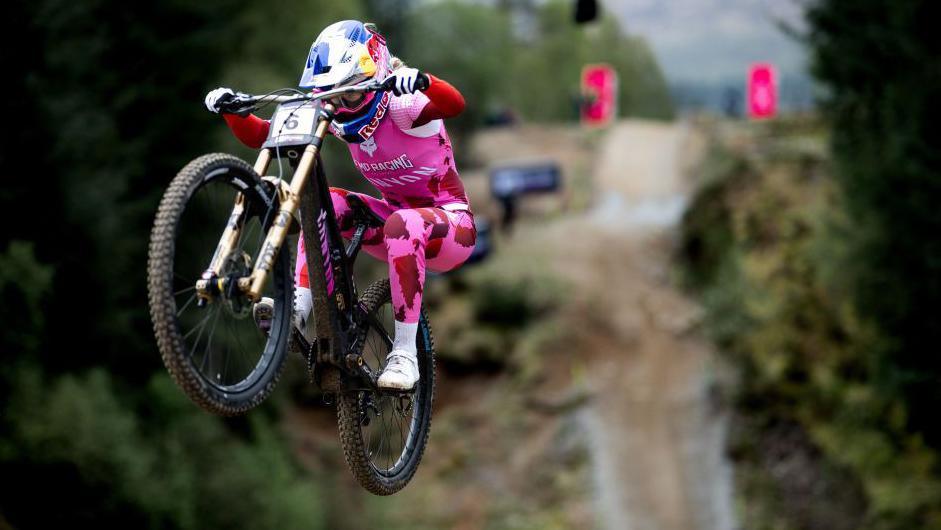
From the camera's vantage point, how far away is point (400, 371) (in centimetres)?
770

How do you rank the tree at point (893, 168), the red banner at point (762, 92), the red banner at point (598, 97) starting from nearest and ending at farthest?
the tree at point (893, 168)
the red banner at point (762, 92)
the red banner at point (598, 97)

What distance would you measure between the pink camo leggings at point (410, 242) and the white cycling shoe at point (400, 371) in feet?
0.78

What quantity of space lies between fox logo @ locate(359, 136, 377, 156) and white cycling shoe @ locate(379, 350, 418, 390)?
1.34 metres

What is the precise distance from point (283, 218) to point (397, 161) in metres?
1.15

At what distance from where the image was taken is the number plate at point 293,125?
6.84 m

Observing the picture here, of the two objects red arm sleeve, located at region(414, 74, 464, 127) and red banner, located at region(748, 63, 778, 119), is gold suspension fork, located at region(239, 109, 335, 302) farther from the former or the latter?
red banner, located at region(748, 63, 778, 119)

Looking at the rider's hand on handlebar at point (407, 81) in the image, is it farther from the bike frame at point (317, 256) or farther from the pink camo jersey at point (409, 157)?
the pink camo jersey at point (409, 157)

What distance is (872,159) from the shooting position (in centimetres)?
3139

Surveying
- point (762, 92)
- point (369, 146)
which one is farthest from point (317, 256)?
point (762, 92)

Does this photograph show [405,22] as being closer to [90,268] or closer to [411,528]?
[411,528]

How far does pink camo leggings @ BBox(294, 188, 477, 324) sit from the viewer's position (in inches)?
297

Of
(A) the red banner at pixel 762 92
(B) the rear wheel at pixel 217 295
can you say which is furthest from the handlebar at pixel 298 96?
(A) the red banner at pixel 762 92

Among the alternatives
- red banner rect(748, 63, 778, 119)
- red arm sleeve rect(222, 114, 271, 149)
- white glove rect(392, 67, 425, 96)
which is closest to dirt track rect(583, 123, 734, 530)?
red banner rect(748, 63, 778, 119)

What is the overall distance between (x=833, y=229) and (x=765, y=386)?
835 cm
